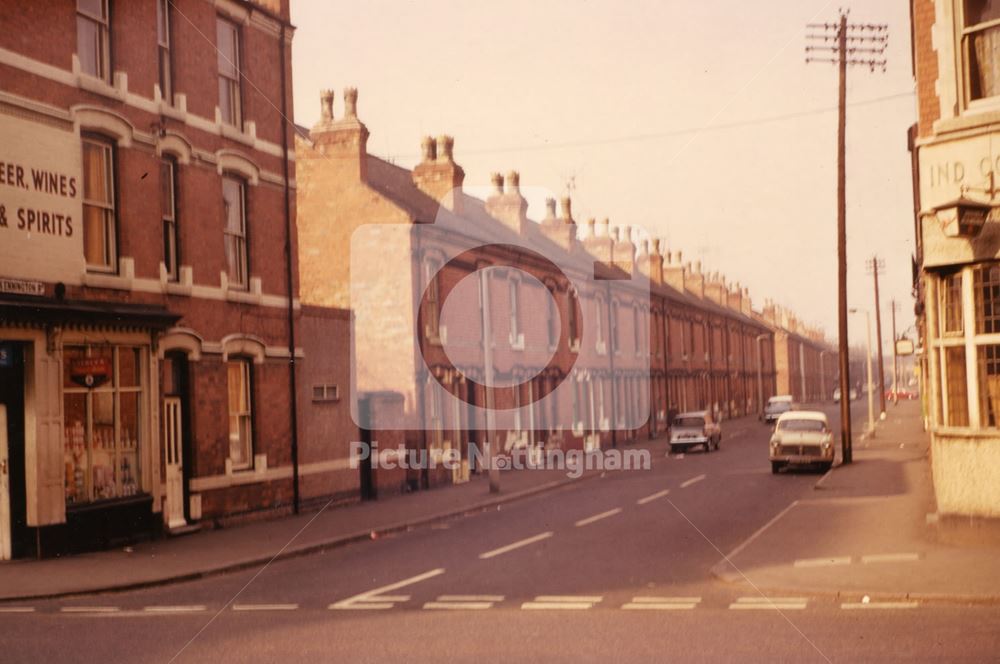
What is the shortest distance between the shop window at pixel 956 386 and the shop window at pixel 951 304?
30cm

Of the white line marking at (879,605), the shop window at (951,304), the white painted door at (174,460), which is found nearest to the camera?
the white line marking at (879,605)

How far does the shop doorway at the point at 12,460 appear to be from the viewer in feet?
60.2

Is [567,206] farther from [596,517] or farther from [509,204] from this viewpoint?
[596,517]

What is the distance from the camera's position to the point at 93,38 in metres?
20.7

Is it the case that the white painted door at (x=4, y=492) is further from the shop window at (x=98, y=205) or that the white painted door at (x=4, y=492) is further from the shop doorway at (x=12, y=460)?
the shop window at (x=98, y=205)

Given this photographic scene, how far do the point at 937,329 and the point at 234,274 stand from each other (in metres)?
15.3

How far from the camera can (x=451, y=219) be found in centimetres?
3909

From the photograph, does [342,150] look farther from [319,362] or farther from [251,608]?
[251,608]

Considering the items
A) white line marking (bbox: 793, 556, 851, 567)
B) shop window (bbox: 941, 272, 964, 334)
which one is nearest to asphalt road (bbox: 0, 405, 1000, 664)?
white line marking (bbox: 793, 556, 851, 567)

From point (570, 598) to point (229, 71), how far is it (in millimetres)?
16454

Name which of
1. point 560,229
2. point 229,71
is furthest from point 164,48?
point 560,229

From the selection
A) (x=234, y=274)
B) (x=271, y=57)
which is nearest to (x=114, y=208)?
(x=234, y=274)

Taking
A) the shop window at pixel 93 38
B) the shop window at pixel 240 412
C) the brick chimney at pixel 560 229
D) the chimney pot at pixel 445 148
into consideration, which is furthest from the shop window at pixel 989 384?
the brick chimney at pixel 560 229

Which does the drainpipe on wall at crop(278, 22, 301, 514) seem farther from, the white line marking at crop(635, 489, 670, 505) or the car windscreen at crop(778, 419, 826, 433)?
the car windscreen at crop(778, 419, 826, 433)
